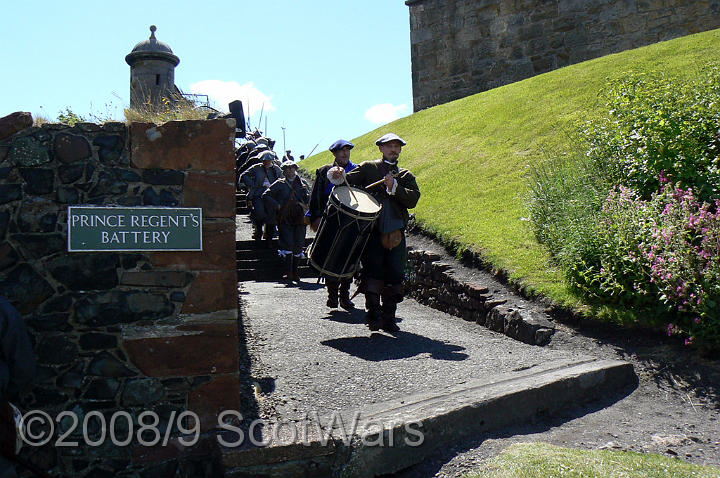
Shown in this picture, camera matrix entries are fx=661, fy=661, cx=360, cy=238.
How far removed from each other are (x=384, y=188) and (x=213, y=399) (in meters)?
3.21

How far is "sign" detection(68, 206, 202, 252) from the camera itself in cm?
423

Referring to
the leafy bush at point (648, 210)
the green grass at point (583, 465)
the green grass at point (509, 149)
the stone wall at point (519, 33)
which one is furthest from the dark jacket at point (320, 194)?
the stone wall at point (519, 33)

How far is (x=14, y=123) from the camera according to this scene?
4.18 meters

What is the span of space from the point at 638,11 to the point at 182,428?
60.9ft

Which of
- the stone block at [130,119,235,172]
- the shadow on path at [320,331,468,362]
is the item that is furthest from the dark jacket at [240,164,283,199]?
the stone block at [130,119,235,172]

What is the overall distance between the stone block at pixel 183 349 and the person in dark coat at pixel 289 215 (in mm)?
6638

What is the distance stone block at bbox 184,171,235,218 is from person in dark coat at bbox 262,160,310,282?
6.58m

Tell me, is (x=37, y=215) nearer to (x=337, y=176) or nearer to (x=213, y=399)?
(x=213, y=399)

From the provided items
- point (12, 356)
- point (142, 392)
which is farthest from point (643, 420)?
point (12, 356)

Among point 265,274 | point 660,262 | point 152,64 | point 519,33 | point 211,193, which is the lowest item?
point 265,274

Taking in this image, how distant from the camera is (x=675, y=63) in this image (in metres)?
12.7

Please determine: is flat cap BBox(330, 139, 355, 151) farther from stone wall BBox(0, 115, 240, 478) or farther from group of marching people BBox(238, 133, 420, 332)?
stone wall BBox(0, 115, 240, 478)

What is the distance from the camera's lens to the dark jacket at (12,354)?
3465 mm

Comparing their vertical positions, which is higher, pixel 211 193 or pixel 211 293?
pixel 211 193
